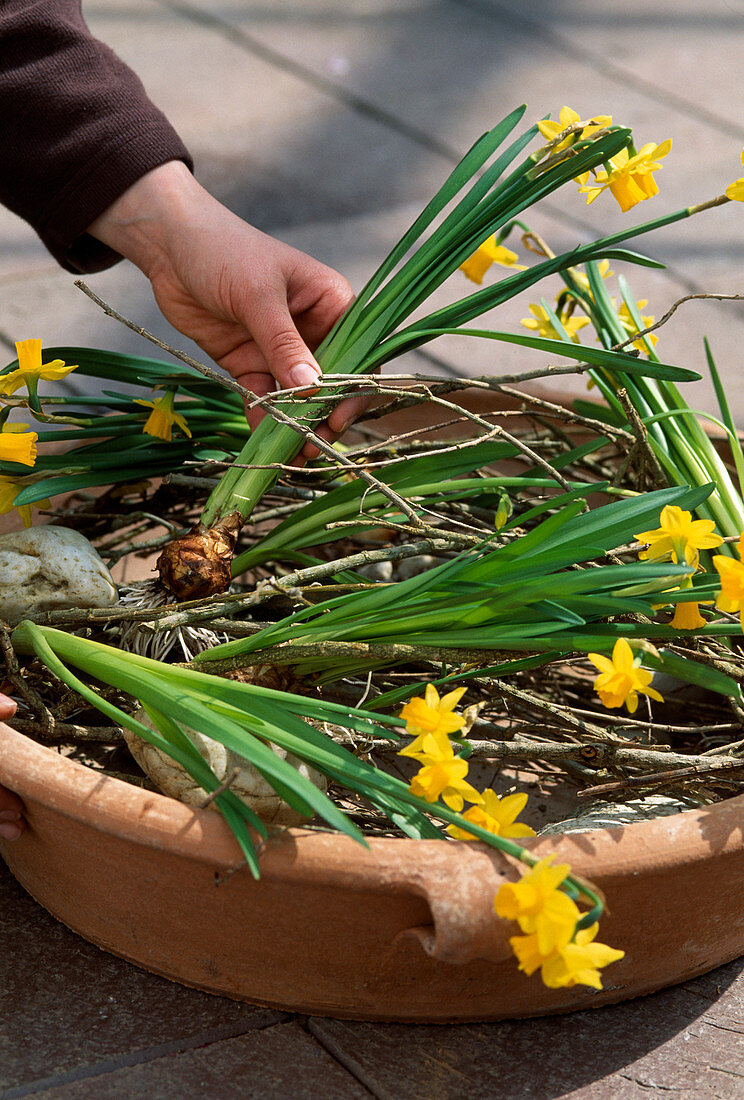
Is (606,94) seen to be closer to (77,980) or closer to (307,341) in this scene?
(307,341)

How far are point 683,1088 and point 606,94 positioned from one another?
3.04 meters

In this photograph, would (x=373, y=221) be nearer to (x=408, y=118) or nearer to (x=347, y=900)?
(x=408, y=118)

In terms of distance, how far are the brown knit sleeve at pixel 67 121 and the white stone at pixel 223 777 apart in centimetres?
66

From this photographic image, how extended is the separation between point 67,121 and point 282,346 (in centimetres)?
39

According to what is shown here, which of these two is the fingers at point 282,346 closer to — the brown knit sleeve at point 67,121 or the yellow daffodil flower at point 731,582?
the brown knit sleeve at point 67,121

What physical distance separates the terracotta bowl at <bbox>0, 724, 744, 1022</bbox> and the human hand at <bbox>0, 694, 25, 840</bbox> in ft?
0.04

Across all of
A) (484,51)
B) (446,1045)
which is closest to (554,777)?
→ (446,1045)

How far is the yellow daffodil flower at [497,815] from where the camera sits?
0.74m

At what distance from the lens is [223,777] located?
32.5 inches

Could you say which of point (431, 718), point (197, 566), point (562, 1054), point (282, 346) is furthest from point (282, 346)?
point (562, 1054)

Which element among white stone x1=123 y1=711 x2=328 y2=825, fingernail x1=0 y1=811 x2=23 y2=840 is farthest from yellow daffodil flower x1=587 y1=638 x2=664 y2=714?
fingernail x1=0 y1=811 x2=23 y2=840

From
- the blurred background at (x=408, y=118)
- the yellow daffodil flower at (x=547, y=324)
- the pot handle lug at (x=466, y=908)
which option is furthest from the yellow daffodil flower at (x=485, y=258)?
the blurred background at (x=408, y=118)

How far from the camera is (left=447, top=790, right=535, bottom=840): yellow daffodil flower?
74cm

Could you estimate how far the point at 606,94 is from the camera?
10.5ft
